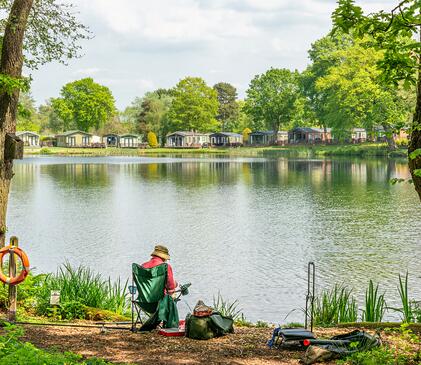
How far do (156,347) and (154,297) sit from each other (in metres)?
0.97

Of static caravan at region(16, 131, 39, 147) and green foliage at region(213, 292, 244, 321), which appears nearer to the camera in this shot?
green foliage at region(213, 292, 244, 321)

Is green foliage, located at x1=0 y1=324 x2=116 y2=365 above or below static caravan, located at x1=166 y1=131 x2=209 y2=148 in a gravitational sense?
below

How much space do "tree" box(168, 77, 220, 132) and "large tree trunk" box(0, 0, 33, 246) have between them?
102604mm

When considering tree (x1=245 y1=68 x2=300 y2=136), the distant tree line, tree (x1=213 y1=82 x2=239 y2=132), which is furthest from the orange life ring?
tree (x1=213 y1=82 x2=239 y2=132)

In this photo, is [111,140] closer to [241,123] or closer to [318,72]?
[241,123]

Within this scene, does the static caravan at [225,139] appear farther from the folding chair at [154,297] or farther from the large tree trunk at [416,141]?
the large tree trunk at [416,141]

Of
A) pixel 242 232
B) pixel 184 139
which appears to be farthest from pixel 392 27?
pixel 184 139

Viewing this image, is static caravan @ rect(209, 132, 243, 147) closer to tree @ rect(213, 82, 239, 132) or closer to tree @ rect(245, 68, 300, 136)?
tree @ rect(213, 82, 239, 132)

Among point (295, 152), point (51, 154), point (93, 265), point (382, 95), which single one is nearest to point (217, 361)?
point (93, 265)

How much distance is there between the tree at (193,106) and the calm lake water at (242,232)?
6804 centimetres

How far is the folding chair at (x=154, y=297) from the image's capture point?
755 cm

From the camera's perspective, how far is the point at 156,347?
686 cm

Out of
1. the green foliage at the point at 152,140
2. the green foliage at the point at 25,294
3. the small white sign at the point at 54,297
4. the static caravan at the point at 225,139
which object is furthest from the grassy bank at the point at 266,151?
the small white sign at the point at 54,297

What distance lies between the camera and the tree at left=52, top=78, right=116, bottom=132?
117 meters
